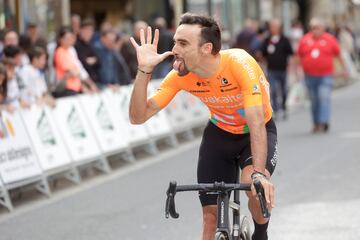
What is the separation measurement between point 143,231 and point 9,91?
3.86m

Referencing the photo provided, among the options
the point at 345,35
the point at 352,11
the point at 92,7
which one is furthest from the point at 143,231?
the point at 352,11

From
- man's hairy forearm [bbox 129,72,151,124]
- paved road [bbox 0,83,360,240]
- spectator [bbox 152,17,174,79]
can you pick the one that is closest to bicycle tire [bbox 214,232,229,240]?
man's hairy forearm [bbox 129,72,151,124]

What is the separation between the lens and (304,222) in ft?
29.7

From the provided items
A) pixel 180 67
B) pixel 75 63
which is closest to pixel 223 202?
pixel 180 67

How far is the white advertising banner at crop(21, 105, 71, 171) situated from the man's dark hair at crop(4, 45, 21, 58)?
0.93 meters

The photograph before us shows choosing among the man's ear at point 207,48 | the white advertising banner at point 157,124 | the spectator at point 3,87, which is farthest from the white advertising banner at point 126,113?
the man's ear at point 207,48

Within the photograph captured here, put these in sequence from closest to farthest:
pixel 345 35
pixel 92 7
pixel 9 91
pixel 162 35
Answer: pixel 9 91 < pixel 162 35 < pixel 92 7 < pixel 345 35

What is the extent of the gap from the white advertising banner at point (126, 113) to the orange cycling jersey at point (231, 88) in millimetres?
8063

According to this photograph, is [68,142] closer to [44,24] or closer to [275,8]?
[44,24]

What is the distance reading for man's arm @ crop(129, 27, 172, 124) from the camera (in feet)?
18.1

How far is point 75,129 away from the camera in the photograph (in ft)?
41.3

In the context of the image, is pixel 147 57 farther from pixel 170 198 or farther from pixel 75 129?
pixel 75 129

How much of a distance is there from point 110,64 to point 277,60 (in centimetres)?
463

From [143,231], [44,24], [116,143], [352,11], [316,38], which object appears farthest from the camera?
[352,11]
